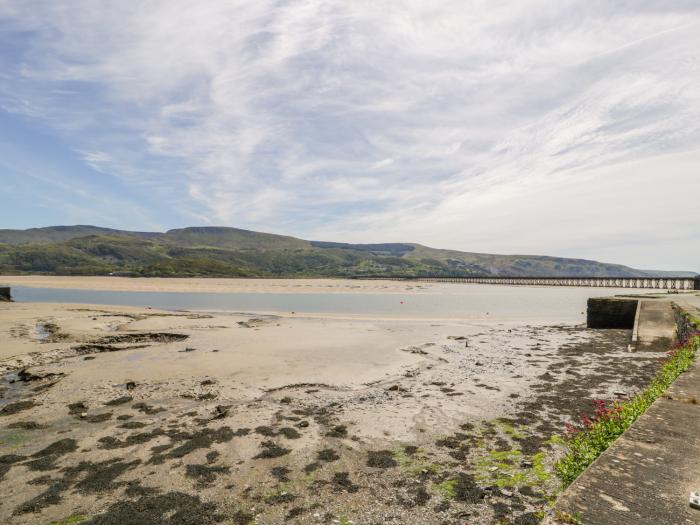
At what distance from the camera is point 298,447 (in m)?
9.42

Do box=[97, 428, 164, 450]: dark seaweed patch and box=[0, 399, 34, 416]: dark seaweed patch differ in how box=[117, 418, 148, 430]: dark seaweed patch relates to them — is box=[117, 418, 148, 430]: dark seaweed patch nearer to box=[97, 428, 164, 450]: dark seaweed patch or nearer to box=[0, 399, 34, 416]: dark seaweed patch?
box=[97, 428, 164, 450]: dark seaweed patch

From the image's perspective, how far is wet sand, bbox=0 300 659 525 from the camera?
711 cm

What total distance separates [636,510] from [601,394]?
36.0 feet

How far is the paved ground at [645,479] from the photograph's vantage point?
385cm

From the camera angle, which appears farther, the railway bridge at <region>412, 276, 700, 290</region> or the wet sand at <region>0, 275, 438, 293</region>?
the railway bridge at <region>412, 276, 700, 290</region>

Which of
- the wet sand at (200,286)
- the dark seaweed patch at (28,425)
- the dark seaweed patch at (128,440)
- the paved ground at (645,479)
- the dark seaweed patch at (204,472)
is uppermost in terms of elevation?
the paved ground at (645,479)

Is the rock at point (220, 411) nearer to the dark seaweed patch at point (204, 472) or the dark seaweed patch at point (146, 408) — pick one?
the dark seaweed patch at point (146, 408)

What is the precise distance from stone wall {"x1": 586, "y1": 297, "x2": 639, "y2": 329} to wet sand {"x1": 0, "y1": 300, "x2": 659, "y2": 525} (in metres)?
9.54

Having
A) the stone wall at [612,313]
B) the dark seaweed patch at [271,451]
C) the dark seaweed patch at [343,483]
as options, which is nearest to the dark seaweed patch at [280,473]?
the dark seaweed patch at [271,451]

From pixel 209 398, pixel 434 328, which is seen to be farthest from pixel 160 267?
pixel 209 398

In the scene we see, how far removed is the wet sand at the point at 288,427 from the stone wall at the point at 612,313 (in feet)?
31.3

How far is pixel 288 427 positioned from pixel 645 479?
26.7 ft

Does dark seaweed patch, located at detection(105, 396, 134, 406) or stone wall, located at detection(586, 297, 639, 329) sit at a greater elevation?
stone wall, located at detection(586, 297, 639, 329)

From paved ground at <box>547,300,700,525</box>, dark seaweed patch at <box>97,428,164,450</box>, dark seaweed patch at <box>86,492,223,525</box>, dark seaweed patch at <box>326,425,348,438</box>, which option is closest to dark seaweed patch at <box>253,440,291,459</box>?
dark seaweed patch at <box>326,425,348,438</box>
